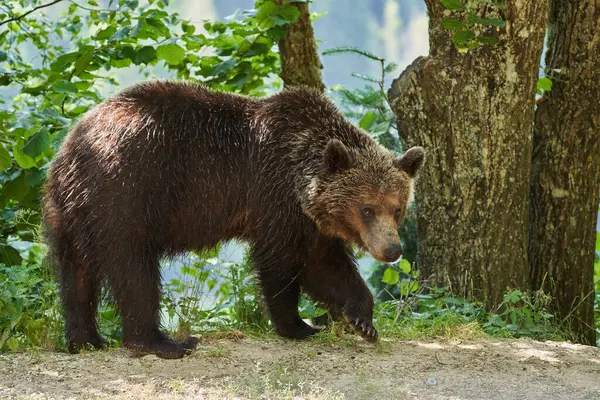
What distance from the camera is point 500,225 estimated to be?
284 inches

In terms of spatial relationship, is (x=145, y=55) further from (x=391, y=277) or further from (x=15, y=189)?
(x=391, y=277)

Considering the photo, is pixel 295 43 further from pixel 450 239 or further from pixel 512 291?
pixel 512 291

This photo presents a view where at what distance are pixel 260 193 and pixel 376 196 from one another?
878 mm

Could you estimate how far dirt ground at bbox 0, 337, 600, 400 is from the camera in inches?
188

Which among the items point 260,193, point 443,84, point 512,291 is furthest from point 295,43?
point 512,291

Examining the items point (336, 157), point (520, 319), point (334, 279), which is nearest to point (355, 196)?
point (336, 157)

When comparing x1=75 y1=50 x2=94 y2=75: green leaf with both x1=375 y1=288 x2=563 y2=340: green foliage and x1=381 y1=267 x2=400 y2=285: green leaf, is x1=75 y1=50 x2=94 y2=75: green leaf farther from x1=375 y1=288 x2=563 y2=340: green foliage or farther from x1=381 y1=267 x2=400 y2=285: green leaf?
x1=375 y1=288 x2=563 y2=340: green foliage

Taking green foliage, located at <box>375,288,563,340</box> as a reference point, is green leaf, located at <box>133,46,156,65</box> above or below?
above

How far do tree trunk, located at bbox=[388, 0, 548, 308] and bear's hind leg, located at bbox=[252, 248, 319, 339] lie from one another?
4.31 ft

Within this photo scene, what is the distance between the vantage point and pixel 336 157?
6227 mm

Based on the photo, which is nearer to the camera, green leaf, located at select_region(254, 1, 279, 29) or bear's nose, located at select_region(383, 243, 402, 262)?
bear's nose, located at select_region(383, 243, 402, 262)

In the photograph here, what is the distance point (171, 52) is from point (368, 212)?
2.50m

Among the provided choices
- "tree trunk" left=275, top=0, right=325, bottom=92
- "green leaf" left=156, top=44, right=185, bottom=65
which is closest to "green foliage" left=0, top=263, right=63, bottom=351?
"green leaf" left=156, top=44, right=185, bottom=65

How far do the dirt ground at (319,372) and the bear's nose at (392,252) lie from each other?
2.21 feet
